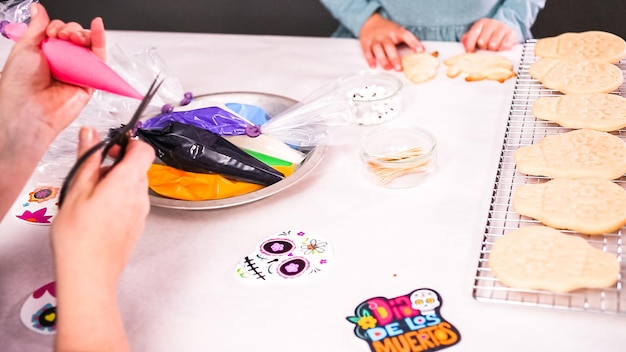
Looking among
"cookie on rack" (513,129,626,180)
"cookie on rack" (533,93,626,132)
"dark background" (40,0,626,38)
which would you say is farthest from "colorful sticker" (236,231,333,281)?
"dark background" (40,0,626,38)

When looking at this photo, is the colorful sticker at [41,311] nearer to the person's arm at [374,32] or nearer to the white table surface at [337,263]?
the white table surface at [337,263]

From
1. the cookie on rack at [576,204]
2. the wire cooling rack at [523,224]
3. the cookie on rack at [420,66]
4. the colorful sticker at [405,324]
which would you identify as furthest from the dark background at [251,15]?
the colorful sticker at [405,324]

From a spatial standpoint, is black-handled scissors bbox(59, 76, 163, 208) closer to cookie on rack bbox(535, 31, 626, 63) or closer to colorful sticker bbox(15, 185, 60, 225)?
colorful sticker bbox(15, 185, 60, 225)

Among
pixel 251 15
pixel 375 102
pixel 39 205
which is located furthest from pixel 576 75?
pixel 251 15

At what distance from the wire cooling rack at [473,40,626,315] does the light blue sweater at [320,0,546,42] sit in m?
0.45

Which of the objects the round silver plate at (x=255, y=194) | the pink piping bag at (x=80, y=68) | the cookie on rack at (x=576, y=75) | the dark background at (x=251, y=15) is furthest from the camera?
the dark background at (x=251, y=15)

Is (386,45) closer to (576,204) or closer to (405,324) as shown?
(576,204)

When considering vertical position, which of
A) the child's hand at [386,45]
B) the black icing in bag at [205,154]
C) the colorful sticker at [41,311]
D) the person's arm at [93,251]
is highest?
the child's hand at [386,45]

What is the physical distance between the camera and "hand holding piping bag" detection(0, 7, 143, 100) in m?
0.97

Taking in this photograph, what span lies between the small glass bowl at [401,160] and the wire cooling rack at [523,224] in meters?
0.13

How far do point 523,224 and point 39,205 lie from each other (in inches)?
32.8

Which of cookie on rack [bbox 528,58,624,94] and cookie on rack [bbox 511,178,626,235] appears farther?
cookie on rack [bbox 528,58,624,94]

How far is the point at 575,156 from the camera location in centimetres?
109

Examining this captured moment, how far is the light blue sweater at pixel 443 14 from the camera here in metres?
1.80
